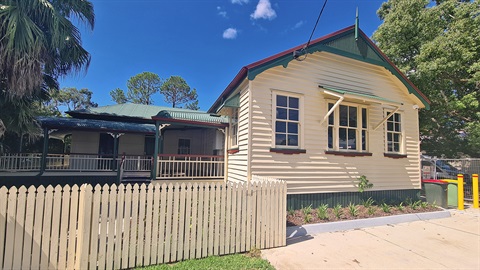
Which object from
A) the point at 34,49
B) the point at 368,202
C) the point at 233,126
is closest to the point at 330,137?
the point at 368,202

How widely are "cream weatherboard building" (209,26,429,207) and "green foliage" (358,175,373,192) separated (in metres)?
0.18

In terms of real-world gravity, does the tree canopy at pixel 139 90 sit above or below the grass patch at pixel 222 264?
above

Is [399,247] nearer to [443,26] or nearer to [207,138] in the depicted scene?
[207,138]

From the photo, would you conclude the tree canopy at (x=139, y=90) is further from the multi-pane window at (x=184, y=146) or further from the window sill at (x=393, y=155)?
the window sill at (x=393, y=155)

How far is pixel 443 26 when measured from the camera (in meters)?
12.4

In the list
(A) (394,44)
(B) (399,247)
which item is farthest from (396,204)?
(A) (394,44)

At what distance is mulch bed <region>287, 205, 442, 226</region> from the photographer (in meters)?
6.23

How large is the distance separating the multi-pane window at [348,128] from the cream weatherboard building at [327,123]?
0.03 metres

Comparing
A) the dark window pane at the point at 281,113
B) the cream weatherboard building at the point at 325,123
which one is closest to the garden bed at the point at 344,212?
the cream weatherboard building at the point at 325,123

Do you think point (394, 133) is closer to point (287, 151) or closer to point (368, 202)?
point (368, 202)

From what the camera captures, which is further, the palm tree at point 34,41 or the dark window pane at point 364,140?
the dark window pane at point 364,140

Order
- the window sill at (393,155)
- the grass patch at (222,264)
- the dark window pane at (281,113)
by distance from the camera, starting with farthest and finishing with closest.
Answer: the window sill at (393,155) < the dark window pane at (281,113) < the grass patch at (222,264)

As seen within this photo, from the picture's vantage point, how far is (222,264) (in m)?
3.91

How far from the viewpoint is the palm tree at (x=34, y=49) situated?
23.2 ft
